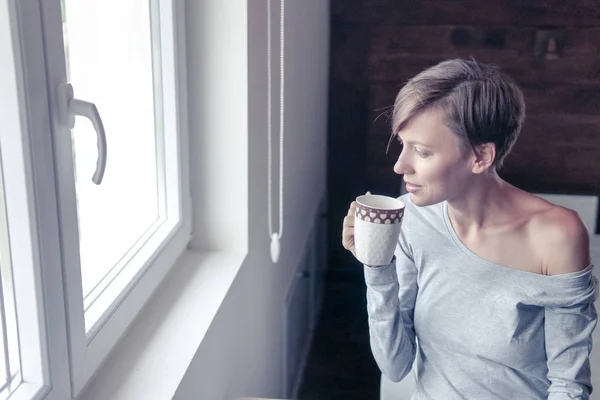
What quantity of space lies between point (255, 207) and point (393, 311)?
18.3 inches

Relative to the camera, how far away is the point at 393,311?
105cm

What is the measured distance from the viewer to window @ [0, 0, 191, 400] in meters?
0.70

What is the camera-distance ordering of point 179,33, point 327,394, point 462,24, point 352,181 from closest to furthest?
point 179,33, point 327,394, point 462,24, point 352,181

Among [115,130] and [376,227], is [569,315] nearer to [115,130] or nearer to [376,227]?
[376,227]

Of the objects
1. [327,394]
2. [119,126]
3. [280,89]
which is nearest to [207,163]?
[119,126]

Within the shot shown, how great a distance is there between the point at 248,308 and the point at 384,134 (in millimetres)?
1761

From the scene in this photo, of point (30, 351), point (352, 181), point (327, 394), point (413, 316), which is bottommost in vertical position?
point (327, 394)

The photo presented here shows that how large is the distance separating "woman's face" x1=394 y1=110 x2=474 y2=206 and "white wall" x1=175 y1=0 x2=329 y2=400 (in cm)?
40

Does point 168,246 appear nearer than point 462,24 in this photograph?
Yes

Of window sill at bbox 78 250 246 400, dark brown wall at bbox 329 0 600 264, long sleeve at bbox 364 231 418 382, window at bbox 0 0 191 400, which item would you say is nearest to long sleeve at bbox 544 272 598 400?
long sleeve at bbox 364 231 418 382

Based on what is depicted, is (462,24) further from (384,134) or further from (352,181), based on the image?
(352,181)

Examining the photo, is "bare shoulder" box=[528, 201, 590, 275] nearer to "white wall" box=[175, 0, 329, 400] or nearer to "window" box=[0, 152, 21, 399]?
"white wall" box=[175, 0, 329, 400]

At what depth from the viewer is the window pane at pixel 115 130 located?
95 cm

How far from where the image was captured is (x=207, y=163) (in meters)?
1.31
